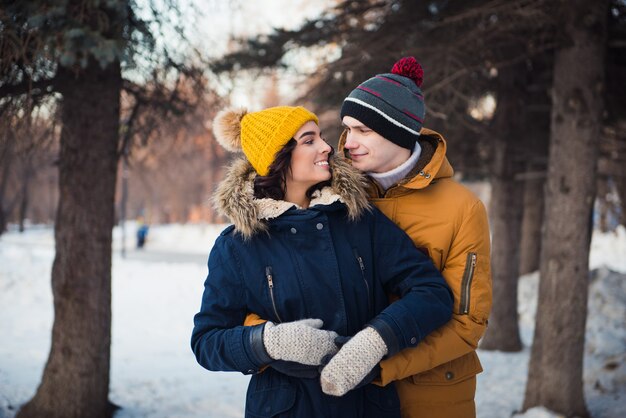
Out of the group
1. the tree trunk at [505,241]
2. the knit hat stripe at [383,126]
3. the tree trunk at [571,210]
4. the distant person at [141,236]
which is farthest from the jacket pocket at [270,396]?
the distant person at [141,236]

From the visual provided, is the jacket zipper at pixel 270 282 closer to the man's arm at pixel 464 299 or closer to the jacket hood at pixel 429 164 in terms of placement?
the man's arm at pixel 464 299

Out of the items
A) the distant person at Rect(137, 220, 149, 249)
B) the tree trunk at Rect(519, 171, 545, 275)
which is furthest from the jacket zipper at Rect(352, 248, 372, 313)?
the distant person at Rect(137, 220, 149, 249)

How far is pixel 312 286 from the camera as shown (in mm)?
2258

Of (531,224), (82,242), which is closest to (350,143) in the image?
(82,242)

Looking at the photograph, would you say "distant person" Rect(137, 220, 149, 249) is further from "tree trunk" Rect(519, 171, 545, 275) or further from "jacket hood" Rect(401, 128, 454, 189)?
"jacket hood" Rect(401, 128, 454, 189)

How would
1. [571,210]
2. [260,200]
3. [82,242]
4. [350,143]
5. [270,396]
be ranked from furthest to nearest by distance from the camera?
[571,210]
[82,242]
[350,143]
[260,200]
[270,396]

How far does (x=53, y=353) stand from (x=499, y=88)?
714cm

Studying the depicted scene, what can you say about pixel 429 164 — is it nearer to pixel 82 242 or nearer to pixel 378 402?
pixel 378 402

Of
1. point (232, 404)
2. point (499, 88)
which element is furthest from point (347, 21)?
point (232, 404)

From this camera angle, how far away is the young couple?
7.05 feet

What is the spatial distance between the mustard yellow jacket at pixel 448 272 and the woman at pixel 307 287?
128 millimetres

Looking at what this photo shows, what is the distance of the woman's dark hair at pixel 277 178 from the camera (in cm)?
247

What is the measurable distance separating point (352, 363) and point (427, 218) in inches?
31.8

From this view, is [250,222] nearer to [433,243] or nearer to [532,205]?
[433,243]
